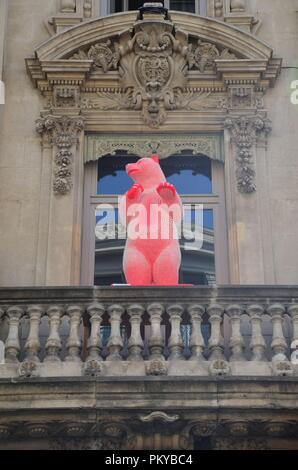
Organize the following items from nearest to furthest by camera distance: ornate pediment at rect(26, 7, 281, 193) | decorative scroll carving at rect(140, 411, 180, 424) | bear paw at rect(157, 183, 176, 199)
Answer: decorative scroll carving at rect(140, 411, 180, 424)
bear paw at rect(157, 183, 176, 199)
ornate pediment at rect(26, 7, 281, 193)

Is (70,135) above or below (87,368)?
above

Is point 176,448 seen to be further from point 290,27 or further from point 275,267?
point 290,27

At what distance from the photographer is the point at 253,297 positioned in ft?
35.5

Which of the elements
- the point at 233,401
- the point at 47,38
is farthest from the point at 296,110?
the point at 233,401

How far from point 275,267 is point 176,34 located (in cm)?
342

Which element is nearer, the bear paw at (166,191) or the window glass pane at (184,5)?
the bear paw at (166,191)

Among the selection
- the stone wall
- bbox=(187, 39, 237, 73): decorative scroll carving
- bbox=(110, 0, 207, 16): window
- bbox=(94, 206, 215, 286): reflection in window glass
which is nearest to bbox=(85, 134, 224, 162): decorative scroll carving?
the stone wall

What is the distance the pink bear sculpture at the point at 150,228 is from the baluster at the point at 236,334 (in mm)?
885

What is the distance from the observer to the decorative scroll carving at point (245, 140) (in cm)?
1305

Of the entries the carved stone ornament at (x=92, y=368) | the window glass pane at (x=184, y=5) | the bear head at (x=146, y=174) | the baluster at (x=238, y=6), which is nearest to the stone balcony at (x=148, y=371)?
Result: the carved stone ornament at (x=92, y=368)

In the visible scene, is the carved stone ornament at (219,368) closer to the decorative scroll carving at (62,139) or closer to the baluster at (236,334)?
the baluster at (236,334)

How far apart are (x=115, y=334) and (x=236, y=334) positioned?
1.18m

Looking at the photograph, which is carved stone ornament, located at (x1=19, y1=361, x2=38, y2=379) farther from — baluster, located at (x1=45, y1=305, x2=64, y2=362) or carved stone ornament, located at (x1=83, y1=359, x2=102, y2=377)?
carved stone ornament, located at (x1=83, y1=359, x2=102, y2=377)

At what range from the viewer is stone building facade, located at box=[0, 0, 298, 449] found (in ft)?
33.4
